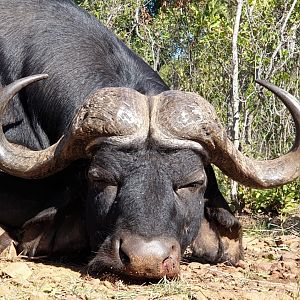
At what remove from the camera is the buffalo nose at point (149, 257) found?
3.99 meters

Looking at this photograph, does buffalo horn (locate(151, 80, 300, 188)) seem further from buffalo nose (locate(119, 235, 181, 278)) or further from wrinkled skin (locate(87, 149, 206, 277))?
buffalo nose (locate(119, 235, 181, 278))

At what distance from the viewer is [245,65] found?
320 inches

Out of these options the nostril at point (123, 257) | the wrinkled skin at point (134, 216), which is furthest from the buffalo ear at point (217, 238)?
the nostril at point (123, 257)

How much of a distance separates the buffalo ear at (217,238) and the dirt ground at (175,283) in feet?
0.40

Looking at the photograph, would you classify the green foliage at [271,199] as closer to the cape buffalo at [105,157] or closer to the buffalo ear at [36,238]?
the cape buffalo at [105,157]

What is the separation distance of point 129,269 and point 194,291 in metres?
0.39

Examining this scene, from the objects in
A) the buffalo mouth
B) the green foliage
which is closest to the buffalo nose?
the buffalo mouth

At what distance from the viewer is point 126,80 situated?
548 centimetres

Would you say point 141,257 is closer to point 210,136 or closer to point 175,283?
point 175,283

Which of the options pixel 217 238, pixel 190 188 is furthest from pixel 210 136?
pixel 217 238

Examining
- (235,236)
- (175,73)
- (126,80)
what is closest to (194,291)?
(235,236)

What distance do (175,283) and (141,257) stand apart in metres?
0.30

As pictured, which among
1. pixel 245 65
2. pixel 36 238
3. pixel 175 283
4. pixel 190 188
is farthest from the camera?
pixel 245 65

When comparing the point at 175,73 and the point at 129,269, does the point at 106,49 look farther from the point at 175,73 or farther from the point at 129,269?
the point at 175,73
